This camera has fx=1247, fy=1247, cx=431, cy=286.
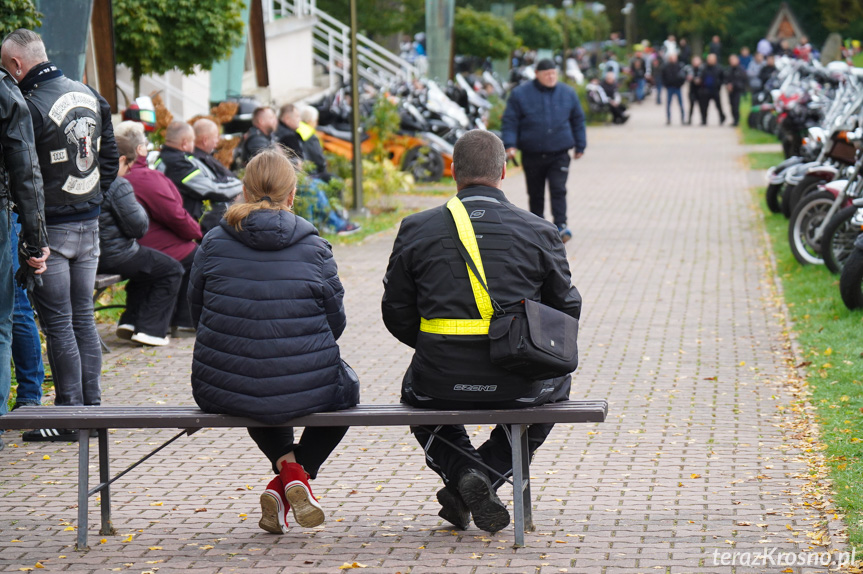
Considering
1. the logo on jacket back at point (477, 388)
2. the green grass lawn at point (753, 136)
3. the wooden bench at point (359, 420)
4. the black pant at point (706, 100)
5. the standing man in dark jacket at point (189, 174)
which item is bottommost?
the green grass lawn at point (753, 136)

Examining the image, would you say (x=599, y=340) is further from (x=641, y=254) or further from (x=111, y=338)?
(x=641, y=254)

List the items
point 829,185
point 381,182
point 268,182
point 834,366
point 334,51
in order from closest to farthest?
point 268,182, point 834,366, point 829,185, point 381,182, point 334,51

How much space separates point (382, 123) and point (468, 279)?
13135mm

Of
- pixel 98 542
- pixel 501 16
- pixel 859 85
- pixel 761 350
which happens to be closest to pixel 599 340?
pixel 761 350

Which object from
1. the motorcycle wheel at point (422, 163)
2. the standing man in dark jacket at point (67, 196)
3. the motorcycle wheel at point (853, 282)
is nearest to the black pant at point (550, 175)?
the motorcycle wheel at point (853, 282)

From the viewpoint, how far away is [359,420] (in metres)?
4.59

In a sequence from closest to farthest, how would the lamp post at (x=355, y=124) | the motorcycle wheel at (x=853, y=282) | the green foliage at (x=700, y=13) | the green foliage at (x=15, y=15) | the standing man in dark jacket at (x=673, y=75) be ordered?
the green foliage at (x=15, y=15)
the motorcycle wheel at (x=853, y=282)
the lamp post at (x=355, y=124)
the standing man in dark jacket at (x=673, y=75)
the green foliage at (x=700, y=13)

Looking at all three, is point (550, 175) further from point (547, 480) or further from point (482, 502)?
point (482, 502)

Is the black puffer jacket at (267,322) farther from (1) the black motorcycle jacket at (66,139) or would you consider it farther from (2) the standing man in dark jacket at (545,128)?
(2) the standing man in dark jacket at (545,128)

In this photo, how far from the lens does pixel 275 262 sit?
4602mm

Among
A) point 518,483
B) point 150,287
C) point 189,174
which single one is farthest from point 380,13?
point 518,483

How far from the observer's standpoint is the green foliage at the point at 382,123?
17375 millimetres

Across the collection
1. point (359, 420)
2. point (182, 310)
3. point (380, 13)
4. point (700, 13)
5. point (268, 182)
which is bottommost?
point (182, 310)

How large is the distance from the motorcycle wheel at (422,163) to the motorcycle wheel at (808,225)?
8827 millimetres
